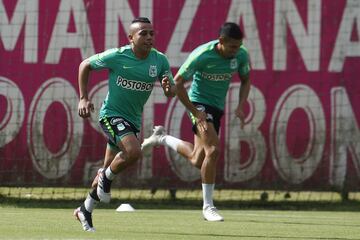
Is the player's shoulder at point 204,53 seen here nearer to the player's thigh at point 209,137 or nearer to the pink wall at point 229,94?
the player's thigh at point 209,137

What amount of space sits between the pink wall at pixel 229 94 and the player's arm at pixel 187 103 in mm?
3398

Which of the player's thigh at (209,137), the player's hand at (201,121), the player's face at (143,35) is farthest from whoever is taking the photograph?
the player's thigh at (209,137)

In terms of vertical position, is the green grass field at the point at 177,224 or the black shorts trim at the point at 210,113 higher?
the black shorts trim at the point at 210,113

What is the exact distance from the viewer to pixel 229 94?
15.9 meters

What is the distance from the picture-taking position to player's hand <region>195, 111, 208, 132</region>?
12328 mm

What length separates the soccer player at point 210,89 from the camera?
12.1m

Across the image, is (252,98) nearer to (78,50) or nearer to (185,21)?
(185,21)

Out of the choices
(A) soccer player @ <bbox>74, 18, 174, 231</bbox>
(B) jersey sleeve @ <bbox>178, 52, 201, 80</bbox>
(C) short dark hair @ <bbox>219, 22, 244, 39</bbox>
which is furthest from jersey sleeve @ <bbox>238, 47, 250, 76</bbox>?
(A) soccer player @ <bbox>74, 18, 174, 231</bbox>

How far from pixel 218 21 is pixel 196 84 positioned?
10.4ft

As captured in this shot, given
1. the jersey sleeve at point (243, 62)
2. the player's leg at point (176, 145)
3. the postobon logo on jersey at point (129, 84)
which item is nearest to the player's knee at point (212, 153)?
the player's leg at point (176, 145)

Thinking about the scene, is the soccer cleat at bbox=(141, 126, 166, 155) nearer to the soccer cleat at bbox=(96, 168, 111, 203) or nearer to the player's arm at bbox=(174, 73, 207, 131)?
the player's arm at bbox=(174, 73, 207, 131)

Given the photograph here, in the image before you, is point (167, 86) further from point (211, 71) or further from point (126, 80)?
point (211, 71)

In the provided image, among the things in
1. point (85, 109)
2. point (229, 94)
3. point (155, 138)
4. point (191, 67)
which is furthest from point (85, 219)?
point (229, 94)

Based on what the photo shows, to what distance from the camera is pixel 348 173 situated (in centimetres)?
1588
